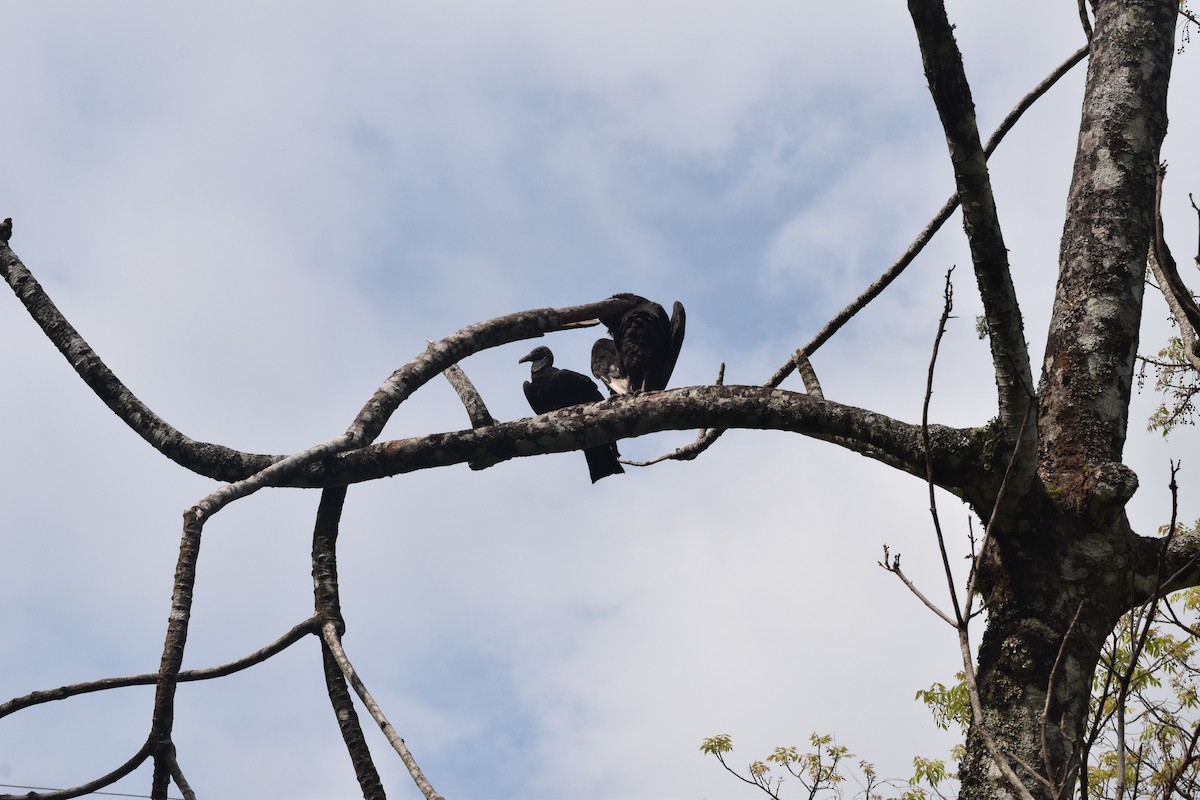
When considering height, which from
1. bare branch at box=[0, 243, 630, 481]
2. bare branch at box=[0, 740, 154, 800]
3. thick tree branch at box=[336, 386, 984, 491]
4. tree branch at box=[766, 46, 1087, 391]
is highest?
tree branch at box=[766, 46, 1087, 391]

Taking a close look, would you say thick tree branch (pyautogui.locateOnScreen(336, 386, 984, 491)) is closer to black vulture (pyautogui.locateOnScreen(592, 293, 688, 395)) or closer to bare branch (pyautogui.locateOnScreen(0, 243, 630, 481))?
bare branch (pyautogui.locateOnScreen(0, 243, 630, 481))

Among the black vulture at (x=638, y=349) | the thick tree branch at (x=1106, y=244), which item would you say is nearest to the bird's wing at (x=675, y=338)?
the black vulture at (x=638, y=349)

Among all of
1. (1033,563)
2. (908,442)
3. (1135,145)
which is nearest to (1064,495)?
(1033,563)

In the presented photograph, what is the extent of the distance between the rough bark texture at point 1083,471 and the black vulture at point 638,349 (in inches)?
72.7

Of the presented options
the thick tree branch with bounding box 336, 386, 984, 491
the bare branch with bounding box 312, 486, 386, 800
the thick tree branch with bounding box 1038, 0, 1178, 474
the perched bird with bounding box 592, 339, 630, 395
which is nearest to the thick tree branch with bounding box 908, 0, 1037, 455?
the thick tree branch with bounding box 336, 386, 984, 491

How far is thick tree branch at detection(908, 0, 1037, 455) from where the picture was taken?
6.81 ft

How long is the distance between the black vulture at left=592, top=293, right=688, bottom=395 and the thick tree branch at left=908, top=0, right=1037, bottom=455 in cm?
206

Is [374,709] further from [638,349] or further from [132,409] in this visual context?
[638,349]

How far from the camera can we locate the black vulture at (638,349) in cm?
443

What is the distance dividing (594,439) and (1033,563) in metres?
1.14

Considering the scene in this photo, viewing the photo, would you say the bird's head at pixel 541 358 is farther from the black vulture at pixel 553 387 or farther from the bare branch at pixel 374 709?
the bare branch at pixel 374 709

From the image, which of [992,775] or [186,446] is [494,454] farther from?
[992,775]

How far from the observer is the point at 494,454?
9.60 feet

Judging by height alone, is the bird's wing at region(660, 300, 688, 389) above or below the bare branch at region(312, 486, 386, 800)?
above
